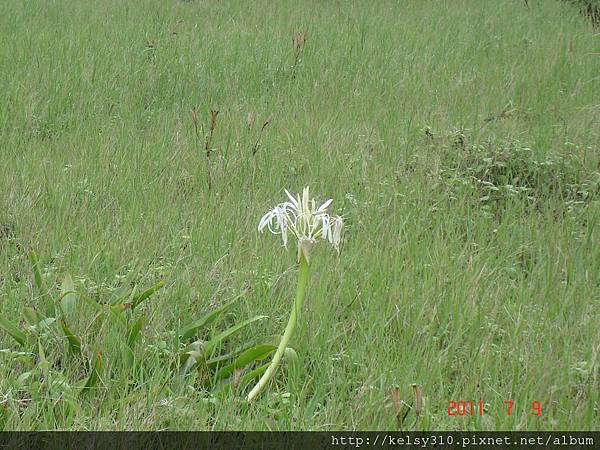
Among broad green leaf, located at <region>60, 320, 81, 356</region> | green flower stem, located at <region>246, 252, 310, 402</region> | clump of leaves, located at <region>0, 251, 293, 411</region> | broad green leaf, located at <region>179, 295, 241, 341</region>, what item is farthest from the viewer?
broad green leaf, located at <region>179, 295, 241, 341</region>

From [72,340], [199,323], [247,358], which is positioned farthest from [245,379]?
[72,340]

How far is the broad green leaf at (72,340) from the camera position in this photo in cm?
242

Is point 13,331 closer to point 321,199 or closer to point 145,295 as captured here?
point 145,295

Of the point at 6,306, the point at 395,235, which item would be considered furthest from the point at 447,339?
the point at 6,306

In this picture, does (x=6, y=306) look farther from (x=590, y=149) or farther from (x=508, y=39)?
(x=508, y=39)

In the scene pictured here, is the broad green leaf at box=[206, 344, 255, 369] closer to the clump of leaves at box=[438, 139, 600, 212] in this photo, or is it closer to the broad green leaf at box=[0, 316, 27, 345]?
the broad green leaf at box=[0, 316, 27, 345]

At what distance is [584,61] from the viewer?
20.9 ft

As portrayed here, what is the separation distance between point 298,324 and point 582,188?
2.13m

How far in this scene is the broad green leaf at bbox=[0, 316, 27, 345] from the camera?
248cm
